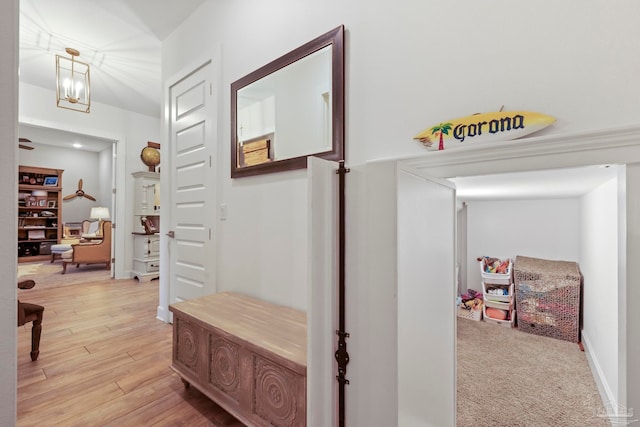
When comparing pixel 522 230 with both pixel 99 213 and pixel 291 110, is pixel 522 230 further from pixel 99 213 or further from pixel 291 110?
pixel 99 213

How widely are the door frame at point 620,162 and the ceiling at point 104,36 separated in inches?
115

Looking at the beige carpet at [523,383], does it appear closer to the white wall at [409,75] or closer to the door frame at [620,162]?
the door frame at [620,162]

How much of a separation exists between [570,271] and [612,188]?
3.45 ft

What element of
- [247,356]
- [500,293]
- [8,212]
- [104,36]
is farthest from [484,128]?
[104,36]

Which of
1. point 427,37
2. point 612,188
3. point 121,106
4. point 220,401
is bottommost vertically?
point 220,401

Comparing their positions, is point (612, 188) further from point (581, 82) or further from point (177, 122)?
point (177, 122)

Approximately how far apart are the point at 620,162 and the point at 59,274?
24.3 ft

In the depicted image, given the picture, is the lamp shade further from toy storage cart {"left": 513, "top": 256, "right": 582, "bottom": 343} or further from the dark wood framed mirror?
toy storage cart {"left": 513, "top": 256, "right": 582, "bottom": 343}

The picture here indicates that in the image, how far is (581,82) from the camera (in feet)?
3.17

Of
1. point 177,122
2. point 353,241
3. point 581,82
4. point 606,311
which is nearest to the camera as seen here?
point 581,82

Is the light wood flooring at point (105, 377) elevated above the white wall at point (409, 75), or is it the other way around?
the white wall at point (409, 75)

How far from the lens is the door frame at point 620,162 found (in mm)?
854

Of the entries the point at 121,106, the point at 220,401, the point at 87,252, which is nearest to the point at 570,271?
the point at 220,401

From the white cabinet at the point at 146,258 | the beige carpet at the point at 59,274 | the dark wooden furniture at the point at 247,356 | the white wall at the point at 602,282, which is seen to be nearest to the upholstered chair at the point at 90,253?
the beige carpet at the point at 59,274
